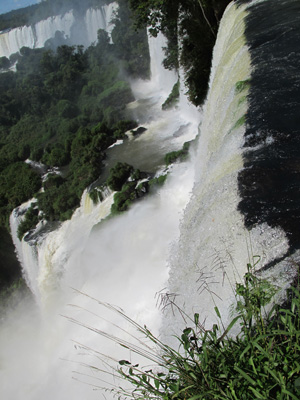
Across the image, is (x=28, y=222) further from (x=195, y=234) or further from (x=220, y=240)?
(x=220, y=240)

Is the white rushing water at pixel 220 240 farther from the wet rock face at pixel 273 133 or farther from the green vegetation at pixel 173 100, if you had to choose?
the green vegetation at pixel 173 100

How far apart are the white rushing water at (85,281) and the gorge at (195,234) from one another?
0.04 meters

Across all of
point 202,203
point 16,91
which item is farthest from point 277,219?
point 16,91

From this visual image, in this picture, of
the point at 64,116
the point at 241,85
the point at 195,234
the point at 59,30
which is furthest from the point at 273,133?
the point at 59,30

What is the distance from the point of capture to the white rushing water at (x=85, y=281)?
24.6 ft

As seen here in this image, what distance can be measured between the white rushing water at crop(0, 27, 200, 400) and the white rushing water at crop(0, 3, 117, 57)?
3572 cm

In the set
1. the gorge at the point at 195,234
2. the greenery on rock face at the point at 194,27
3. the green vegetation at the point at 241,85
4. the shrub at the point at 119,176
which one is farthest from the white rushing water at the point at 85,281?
the green vegetation at the point at 241,85

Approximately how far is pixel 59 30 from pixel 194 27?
145 feet

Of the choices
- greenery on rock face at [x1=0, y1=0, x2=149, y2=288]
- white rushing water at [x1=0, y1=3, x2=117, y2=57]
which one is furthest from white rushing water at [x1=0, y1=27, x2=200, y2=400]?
white rushing water at [x1=0, y1=3, x2=117, y2=57]

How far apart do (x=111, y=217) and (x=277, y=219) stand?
8.42m

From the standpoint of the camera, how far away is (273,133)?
4.82 meters

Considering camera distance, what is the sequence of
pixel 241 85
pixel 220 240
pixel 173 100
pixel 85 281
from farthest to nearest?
pixel 173 100 < pixel 85 281 < pixel 241 85 < pixel 220 240

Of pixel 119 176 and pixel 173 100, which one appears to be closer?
pixel 119 176

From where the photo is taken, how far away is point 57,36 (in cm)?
5091
